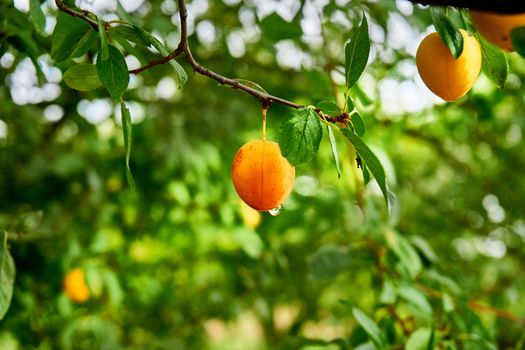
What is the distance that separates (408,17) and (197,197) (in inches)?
40.4

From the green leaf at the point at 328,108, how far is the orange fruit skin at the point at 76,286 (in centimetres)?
133

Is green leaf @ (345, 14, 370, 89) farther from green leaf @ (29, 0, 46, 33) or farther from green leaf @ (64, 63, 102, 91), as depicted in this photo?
green leaf @ (29, 0, 46, 33)

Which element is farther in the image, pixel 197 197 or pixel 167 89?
pixel 167 89

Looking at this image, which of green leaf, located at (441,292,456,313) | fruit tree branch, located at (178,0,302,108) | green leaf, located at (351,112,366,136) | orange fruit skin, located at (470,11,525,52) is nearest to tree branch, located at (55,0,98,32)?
fruit tree branch, located at (178,0,302,108)

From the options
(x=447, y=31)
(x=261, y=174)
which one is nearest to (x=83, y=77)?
(x=261, y=174)

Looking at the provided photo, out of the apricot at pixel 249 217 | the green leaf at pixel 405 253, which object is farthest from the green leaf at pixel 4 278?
the apricot at pixel 249 217

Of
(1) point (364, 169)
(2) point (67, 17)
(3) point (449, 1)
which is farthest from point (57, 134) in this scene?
(3) point (449, 1)

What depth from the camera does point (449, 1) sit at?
1.94 ft

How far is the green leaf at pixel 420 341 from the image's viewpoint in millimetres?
1151

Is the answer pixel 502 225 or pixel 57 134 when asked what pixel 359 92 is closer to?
pixel 57 134

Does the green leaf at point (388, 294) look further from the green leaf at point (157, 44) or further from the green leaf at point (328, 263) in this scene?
the green leaf at point (157, 44)

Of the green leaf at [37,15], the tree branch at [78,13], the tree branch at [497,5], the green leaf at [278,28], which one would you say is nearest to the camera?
the tree branch at [497,5]

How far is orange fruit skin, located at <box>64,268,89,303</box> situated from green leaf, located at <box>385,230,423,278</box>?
100cm

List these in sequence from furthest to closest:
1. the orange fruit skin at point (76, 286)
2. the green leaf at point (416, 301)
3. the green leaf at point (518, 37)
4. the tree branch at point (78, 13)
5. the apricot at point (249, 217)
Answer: the apricot at point (249, 217) → the orange fruit skin at point (76, 286) → the green leaf at point (416, 301) → the tree branch at point (78, 13) → the green leaf at point (518, 37)
